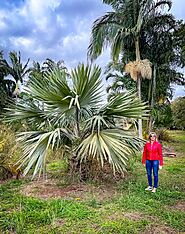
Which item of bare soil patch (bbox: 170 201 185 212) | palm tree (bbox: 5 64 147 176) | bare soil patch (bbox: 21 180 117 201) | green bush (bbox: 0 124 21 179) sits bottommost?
bare soil patch (bbox: 170 201 185 212)

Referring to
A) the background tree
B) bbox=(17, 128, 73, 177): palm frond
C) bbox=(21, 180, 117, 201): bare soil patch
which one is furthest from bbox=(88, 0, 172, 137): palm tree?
bbox=(17, 128, 73, 177): palm frond

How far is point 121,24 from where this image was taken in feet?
50.7

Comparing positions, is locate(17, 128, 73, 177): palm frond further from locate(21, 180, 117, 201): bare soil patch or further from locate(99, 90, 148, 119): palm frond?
locate(99, 90, 148, 119): palm frond

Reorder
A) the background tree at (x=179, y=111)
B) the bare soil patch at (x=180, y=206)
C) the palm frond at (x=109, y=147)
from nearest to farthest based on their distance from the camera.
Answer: the bare soil patch at (x=180, y=206)
the palm frond at (x=109, y=147)
the background tree at (x=179, y=111)

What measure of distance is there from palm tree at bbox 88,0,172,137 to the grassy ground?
8.63 m

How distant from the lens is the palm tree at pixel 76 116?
6359mm

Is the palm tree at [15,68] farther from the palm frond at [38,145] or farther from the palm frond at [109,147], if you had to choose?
the palm frond at [109,147]

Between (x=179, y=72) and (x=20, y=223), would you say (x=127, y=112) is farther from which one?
(x=179, y=72)

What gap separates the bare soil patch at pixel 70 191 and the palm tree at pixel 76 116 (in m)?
0.52

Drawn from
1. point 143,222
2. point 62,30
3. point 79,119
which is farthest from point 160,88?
point 143,222

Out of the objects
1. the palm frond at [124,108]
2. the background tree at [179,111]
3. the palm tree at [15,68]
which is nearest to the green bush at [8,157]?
the palm frond at [124,108]

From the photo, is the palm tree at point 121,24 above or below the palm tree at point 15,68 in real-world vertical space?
below

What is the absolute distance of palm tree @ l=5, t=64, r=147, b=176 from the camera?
20.9ft

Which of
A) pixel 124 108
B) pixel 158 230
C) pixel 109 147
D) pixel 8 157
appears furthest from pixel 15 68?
pixel 158 230
